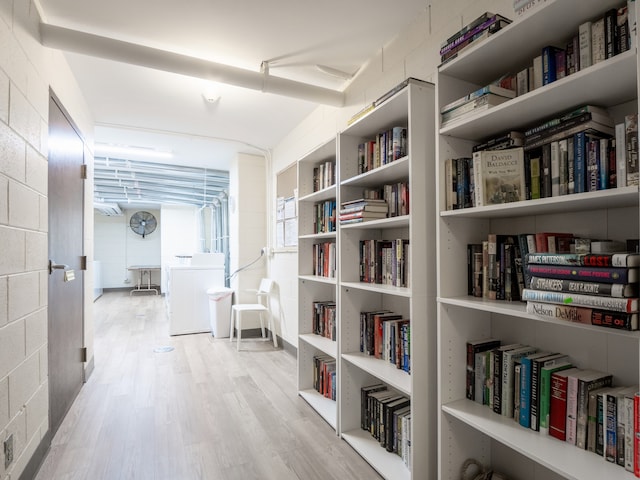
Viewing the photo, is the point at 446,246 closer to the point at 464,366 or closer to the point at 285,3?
the point at 464,366

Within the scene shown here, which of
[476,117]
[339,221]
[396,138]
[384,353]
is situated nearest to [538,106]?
[476,117]

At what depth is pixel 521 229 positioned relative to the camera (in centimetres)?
149

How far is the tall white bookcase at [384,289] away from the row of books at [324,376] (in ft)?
0.20

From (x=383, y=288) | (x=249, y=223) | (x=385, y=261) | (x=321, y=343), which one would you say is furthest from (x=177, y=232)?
(x=383, y=288)

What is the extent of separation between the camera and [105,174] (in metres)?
5.48

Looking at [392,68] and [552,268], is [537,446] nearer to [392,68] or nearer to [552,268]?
[552,268]

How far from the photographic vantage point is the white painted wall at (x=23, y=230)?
1447mm

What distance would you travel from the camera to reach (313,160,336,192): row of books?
2.54m

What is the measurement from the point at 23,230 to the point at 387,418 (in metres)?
2.09

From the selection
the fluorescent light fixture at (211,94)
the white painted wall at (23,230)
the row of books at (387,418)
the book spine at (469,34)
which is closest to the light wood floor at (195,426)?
the row of books at (387,418)

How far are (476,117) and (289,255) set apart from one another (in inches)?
111

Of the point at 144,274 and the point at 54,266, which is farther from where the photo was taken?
the point at 144,274

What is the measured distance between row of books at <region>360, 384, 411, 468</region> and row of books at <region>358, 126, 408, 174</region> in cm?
136

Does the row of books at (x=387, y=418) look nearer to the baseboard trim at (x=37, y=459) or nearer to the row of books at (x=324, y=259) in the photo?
the row of books at (x=324, y=259)
